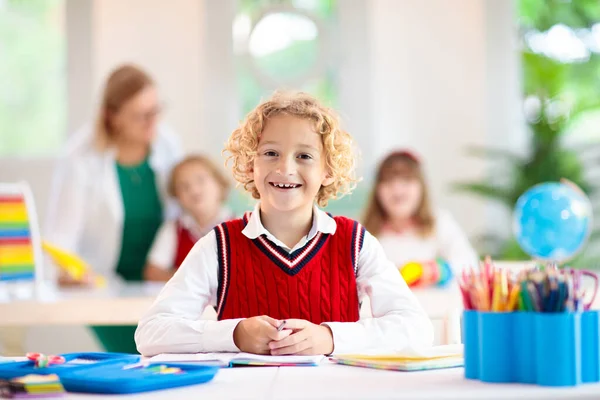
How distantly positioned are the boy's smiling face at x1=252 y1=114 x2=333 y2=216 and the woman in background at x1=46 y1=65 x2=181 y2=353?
211 cm

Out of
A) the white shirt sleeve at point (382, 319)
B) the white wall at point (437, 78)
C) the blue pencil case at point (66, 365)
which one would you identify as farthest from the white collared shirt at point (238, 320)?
the white wall at point (437, 78)

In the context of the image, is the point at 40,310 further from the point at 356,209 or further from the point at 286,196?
the point at 356,209

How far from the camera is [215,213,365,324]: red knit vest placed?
186 cm

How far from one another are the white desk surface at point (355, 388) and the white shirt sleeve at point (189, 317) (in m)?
0.35

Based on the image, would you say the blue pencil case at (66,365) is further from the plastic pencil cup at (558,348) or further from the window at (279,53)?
the window at (279,53)

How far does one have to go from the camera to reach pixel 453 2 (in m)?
5.57

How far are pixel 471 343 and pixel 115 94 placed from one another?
2928mm

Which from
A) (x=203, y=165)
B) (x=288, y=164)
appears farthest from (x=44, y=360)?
(x=203, y=165)

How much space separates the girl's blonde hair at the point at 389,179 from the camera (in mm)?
3949

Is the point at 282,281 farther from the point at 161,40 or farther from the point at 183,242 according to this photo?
the point at 161,40

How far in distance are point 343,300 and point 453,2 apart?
4.05 m

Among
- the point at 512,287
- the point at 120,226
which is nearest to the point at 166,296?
the point at 512,287

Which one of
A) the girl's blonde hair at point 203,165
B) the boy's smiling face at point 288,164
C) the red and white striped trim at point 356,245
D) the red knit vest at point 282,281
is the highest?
the girl's blonde hair at point 203,165

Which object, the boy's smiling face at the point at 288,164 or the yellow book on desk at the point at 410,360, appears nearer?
the yellow book on desk at the point at 410,360
